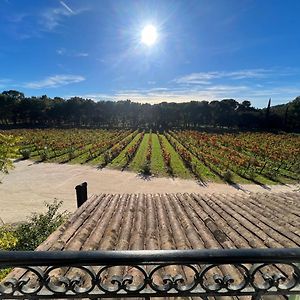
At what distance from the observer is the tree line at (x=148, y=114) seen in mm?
73625

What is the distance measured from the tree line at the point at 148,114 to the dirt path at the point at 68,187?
2079 inches

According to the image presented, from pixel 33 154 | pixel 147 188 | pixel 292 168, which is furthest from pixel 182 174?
pixel 33 154

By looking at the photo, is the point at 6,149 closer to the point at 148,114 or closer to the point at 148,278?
the point at 148,278

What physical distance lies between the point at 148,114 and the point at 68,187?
65691 mm

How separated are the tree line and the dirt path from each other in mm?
52807

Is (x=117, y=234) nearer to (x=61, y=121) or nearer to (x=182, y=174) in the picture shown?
(x=182, y=174)

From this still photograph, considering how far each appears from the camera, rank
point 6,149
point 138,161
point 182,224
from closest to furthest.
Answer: point 182,224 → point 6,149 → point 138,161

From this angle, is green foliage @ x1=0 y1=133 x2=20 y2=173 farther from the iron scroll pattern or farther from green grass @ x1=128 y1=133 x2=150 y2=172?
green grass @ x1=128 y1=133 x2=150 y2=172

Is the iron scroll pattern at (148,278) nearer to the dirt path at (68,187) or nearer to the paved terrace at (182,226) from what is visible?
the paved terrace at (182,226)

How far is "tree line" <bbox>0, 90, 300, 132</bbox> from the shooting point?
242 ft

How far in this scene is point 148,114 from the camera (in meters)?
81.6

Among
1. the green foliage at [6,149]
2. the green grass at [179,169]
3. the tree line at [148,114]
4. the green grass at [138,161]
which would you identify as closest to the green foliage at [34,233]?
the green foliage at [6,149]

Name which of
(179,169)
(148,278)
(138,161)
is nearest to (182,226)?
(148,278)

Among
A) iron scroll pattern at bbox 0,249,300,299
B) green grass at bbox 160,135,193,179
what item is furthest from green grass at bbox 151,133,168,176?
iron scroll pattern at bbox 0,249,300,299
